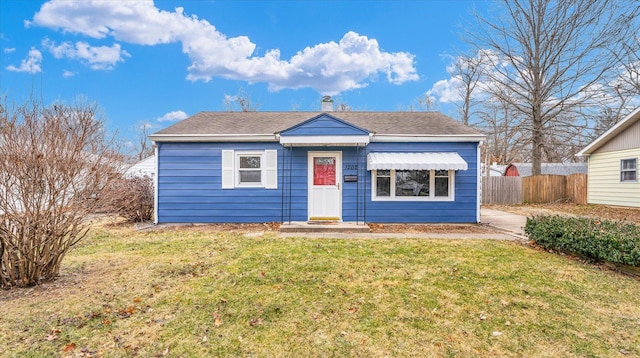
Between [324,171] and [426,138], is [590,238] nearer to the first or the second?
[426,138]

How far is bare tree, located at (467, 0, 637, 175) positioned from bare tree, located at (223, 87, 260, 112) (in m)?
21.5

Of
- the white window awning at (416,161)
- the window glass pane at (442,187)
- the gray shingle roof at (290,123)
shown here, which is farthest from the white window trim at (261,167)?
the window glass pane at (442,187)

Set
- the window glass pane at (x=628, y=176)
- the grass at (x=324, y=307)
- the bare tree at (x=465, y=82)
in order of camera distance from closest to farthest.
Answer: the grass at (x=324, y=307) → the window glass pane at (x=628, y=176) → the bare tree at (x=465, y=82)

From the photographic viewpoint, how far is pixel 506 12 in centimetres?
2056

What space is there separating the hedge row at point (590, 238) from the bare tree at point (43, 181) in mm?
8975

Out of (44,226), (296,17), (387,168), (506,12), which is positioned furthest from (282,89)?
(44,226)

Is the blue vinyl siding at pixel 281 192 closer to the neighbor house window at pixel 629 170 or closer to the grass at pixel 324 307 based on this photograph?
the grass at pixel 324 307

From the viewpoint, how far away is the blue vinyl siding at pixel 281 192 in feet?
34.3

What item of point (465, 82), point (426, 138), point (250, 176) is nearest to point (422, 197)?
point (426, 138)

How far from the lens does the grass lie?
3.10m

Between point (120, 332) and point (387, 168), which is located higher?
point (387, 168)

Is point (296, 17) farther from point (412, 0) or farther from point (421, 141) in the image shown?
point (421, 141)

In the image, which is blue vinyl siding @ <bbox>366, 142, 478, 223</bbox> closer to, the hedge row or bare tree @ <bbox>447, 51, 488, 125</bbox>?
the hedge row

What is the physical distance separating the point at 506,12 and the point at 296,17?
14438 mm
